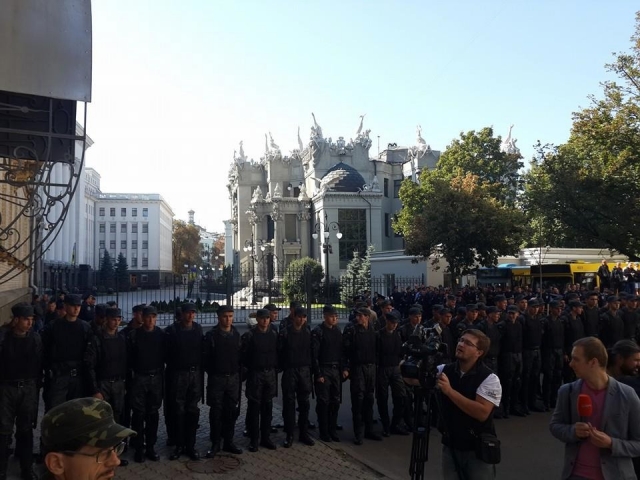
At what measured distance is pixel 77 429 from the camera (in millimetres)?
2154

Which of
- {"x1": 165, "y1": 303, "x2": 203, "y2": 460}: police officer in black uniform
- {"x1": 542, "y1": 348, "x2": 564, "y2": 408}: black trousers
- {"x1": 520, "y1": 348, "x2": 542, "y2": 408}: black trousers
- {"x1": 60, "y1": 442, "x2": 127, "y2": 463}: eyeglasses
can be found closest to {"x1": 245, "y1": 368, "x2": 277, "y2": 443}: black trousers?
{"x1": 165, "y1": 303, "x2": 203, "y2": 460}: police officer in black uniform

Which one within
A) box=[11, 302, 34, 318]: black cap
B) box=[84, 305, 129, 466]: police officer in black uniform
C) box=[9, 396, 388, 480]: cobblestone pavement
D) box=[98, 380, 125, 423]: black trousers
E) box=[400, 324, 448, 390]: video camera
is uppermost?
box=[11, 302, 34, 318]: black cap

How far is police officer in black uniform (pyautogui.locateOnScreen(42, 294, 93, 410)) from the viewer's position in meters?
7.09

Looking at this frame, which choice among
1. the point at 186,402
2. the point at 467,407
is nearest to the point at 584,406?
the point at 467,407

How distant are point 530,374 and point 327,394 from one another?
4.21m

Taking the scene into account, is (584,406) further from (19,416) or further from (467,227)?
(467,227)

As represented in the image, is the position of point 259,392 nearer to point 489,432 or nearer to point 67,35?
point 489,432

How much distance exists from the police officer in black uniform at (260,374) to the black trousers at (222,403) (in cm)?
25

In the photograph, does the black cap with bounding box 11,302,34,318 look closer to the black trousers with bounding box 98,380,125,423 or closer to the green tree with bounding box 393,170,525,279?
the black trousers with bounding box 98,380,125,423

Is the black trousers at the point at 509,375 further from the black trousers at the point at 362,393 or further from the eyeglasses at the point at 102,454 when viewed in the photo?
the eyeglasses at the point at 102,454

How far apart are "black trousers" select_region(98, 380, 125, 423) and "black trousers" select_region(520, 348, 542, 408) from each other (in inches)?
273

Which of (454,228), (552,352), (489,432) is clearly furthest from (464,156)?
(489,432)

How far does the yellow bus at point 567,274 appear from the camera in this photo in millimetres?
25250

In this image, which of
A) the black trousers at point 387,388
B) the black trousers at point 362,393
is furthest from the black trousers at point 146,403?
the black trousers at point 387,388
